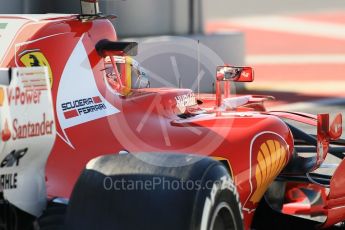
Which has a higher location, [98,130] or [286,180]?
[98,130]

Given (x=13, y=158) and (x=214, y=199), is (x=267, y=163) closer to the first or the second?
(x=214, y=199)

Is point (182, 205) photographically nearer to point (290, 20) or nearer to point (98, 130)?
point (98, 130)

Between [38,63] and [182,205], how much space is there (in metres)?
1.25

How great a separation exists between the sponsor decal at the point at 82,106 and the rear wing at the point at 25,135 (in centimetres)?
49

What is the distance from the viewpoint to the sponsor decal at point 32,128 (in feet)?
12.1

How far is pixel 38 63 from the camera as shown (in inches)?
176

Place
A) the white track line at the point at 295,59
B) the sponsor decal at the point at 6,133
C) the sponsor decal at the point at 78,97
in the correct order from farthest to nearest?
the white track line at the point at 295,59 < the sponsor decal at the point at 78,97 < the sponsor decal at the point at 6,133

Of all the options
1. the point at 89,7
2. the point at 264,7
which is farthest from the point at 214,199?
the point at 264,7

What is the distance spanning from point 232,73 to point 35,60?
2.04m

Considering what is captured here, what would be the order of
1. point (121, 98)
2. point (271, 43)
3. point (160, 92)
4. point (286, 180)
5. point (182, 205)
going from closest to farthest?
point (182, 205)
point (121, 98)
point (160, 92)
point (286, 180)
point (271, 43)

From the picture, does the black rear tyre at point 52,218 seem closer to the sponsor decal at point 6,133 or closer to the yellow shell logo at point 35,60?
the sponsor decal at point 6,133

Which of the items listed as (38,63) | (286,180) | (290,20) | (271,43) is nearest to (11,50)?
(38,63)

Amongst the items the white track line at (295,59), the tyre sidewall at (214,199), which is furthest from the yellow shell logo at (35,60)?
the white track line at (295,59)

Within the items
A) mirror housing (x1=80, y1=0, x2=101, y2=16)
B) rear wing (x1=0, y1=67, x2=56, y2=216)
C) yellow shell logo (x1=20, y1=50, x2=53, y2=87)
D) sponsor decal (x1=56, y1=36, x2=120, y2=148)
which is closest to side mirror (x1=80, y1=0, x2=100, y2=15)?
mirror housing (x1=80, y1=0, x2=101, y2=16)
